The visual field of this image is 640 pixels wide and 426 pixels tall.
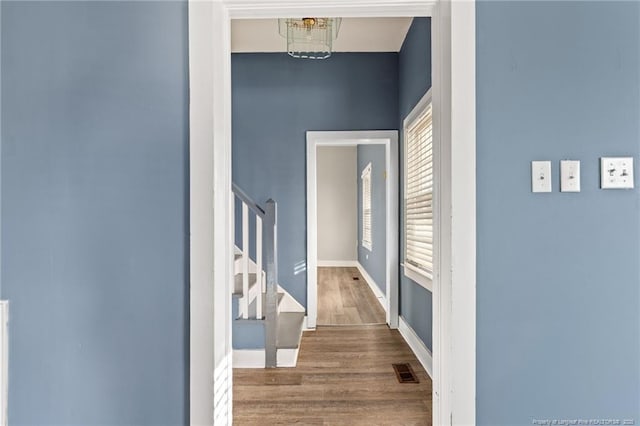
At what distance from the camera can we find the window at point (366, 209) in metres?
6.75

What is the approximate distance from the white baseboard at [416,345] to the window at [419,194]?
0.47 metres

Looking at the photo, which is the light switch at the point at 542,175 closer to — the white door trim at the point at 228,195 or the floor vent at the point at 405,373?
the white door trim at the point at 228,195

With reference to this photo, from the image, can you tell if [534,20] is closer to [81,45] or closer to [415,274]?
[81,45]

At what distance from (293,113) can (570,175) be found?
2.86m

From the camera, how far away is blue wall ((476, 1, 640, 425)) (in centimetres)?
144

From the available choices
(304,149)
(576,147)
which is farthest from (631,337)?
(304,149)

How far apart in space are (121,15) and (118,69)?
210 millimetres

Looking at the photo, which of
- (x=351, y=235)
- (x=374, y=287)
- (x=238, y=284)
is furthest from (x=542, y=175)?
(x=351, y=235)

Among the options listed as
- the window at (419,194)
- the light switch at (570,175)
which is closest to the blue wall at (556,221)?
the light switch at (570,175)

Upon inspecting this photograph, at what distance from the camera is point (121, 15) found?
1503 millimetres

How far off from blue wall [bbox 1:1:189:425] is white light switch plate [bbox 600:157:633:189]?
1618 millimetres

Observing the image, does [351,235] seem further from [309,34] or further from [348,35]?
[309,34]

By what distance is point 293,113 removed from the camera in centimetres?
388

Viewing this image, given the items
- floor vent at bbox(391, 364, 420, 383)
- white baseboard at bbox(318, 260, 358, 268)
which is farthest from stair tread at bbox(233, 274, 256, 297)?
white baseboard at bbox(318, 260, 358, 268)
